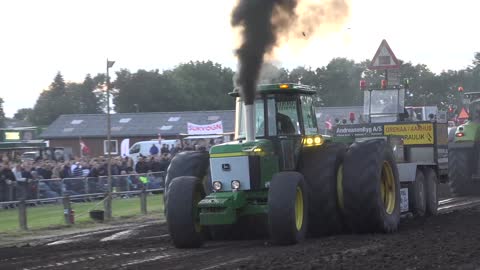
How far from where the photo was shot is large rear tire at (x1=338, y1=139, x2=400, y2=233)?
41.0ft

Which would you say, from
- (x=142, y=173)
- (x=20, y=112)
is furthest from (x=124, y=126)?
(x=20, y=112)

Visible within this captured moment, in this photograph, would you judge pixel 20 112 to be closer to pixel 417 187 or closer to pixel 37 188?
pixel 37 188

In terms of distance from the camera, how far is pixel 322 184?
1248 cm

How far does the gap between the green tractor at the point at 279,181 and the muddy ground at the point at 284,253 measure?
13.4 inches

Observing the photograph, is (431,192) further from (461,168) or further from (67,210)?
(67,210)

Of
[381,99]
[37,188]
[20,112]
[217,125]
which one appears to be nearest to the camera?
[381,99]

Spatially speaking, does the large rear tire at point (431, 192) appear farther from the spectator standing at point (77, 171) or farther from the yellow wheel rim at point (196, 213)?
the spectator standing at point (77, 171)

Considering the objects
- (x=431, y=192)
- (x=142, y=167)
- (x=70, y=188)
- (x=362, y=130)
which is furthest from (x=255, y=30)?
(x=142, y=167)

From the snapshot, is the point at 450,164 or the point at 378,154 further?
the point at 450,164

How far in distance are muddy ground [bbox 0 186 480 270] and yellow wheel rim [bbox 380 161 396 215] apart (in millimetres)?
462

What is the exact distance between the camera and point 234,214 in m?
11.7

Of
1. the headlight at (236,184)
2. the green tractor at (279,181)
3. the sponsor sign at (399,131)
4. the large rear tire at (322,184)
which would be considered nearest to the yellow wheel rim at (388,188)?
the green tractor at (279,181)

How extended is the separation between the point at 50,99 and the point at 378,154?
313ft

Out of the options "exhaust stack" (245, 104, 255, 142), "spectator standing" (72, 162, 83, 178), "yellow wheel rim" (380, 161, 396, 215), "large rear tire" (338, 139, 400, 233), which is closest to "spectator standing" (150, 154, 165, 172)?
"spectator standing" (72, 162, 83, 178)
